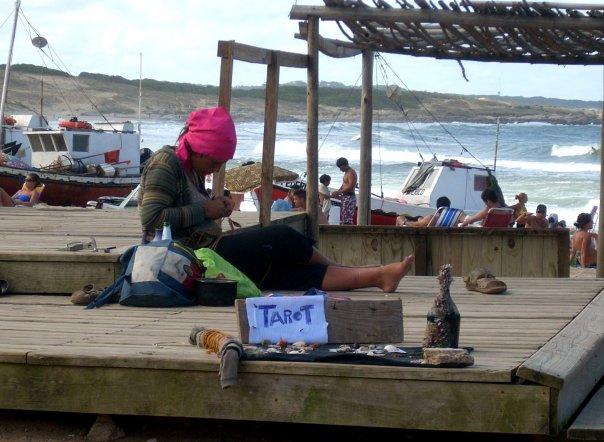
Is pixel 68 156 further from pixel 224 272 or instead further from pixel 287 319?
pixel 287 319

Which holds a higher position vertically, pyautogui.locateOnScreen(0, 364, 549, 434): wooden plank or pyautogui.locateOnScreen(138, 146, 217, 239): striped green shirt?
pyautogui.locateOnScreen(138, 146, 217, 239): striped green shirt

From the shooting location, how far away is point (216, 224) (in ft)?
20.9

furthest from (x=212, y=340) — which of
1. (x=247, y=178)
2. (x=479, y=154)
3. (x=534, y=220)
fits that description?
(x=479, y=154)

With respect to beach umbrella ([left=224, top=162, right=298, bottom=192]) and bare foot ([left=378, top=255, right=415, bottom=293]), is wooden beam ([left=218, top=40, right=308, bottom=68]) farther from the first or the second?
beach umbrella ([left=224, top=162, right=298, bottom=192])

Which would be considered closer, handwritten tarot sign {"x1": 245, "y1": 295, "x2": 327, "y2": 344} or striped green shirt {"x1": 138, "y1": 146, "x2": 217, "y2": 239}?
handwritten tarot sign {"x1": 245, "y1": 295, "x2": 327, "y2": 344}

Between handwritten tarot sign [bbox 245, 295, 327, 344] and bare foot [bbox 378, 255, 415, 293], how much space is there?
179 centimetres

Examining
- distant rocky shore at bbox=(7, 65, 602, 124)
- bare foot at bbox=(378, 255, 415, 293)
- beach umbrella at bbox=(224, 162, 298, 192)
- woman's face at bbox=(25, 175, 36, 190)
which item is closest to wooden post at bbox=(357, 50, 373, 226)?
bare foot at bbox=(378, 255, 415, 293)

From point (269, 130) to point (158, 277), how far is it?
2.31m

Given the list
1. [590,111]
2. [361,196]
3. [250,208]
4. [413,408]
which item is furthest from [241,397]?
[590,111]

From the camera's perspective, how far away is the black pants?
6.16m

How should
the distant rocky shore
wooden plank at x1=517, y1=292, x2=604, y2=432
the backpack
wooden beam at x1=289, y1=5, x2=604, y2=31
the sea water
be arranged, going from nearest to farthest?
wooden plank at x1=517, y1=292, x2=604, y2=432
the backpack
wooden beam at x1=289, y1=5, x2=604, y2=31
the sea water
the distant rocky shore

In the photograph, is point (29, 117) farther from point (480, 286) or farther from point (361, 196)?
point (480, 286)

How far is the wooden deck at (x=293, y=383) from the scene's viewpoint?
3.94 metres

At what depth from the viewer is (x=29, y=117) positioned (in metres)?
35.7
